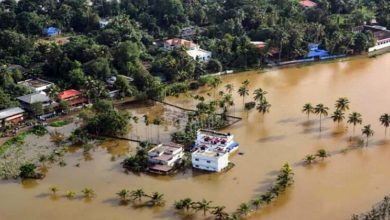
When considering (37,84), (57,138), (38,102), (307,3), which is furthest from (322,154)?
(307,3)

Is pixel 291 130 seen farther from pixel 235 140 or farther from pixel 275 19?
pixel 275 19

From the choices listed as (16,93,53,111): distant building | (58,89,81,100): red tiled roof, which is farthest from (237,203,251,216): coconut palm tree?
(58,89,81,100): red tiled roof

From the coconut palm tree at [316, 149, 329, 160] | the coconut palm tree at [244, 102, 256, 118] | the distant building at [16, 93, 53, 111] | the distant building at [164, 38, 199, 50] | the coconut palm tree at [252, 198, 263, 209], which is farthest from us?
the distant building at [164, 38, 199, 50]

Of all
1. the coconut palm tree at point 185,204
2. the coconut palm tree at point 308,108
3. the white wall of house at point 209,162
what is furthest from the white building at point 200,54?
the coconut palm tree at point 185,204

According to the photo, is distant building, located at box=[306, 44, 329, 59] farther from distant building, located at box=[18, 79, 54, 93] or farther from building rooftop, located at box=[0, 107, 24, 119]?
building rooftop, located at box=[0, 107, 24, 119]

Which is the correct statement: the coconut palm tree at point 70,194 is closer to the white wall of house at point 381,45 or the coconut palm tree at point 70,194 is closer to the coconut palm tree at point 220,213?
the coconut palm tree at point 220,213

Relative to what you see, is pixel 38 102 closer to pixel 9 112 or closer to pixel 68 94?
pixel 9 112
